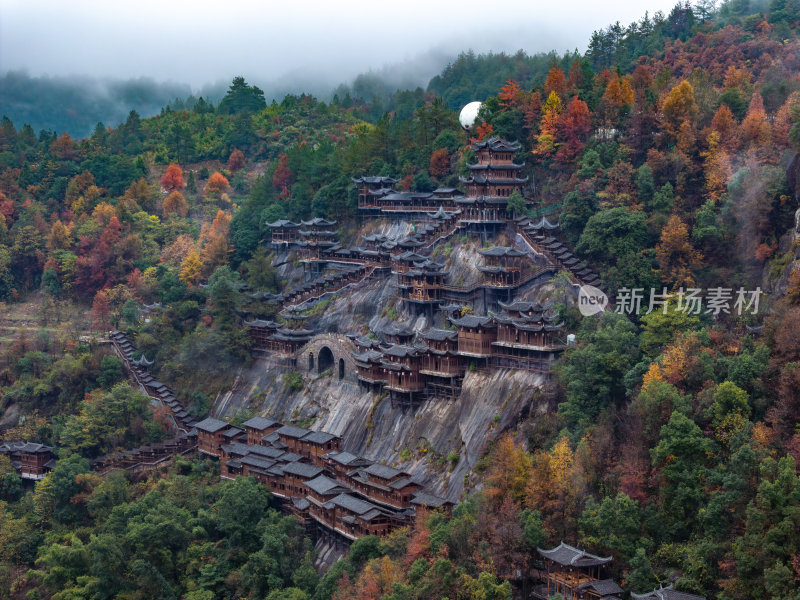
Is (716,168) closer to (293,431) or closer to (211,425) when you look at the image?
(293,431)

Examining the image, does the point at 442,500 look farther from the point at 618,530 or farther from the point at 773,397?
the point at 773,397

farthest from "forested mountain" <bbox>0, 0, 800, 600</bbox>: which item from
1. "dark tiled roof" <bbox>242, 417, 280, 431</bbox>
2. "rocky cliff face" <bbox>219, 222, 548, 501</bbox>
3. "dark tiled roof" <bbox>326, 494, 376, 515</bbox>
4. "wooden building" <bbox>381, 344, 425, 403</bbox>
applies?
"wooden building" <bbox>381, 344, 425, 403</bbox>

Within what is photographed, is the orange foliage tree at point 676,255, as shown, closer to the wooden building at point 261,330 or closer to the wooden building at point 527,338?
the wooden building at point 527,338

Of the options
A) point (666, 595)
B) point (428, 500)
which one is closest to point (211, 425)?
point (428, 500)

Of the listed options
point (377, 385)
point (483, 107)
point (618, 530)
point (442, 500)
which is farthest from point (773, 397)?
point (483, 107)

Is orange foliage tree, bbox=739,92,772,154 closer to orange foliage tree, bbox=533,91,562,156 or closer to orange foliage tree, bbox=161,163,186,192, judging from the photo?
orange foliage tree, bbox=533,91,562,156

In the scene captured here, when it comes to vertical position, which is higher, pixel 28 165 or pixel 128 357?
pixel 28 165
